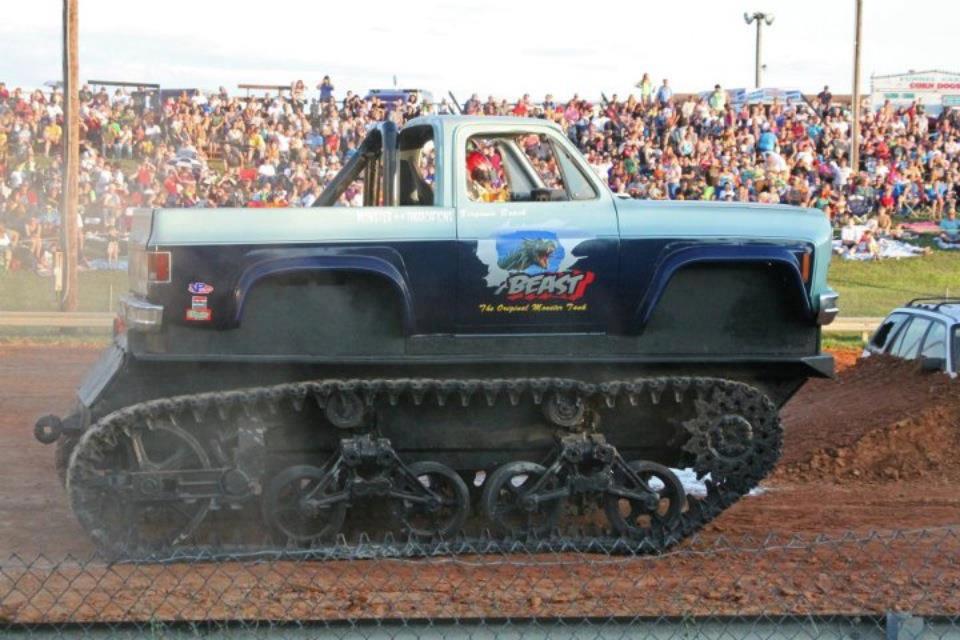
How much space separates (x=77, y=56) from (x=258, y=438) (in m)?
16.7

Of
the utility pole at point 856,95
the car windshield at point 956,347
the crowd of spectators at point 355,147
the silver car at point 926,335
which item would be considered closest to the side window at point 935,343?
the silver car at point 926,335

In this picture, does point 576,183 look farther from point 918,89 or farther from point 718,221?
point 918,89

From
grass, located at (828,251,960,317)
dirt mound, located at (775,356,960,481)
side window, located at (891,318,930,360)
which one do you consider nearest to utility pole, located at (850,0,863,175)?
grass, located at (828,251,960,317)

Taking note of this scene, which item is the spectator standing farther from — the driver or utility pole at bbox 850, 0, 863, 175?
the driver

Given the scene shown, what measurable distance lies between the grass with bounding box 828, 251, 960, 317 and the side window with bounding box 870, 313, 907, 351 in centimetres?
902

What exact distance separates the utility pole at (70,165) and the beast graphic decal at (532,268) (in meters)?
16.3

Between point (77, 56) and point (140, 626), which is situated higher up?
point (77, 56)

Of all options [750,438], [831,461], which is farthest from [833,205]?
[750,438]

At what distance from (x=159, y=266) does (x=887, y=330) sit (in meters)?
10.4

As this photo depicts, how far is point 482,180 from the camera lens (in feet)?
31.7

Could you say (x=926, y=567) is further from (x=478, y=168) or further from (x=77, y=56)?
(x=77, y=56)

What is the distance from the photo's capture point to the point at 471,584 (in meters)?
8.34

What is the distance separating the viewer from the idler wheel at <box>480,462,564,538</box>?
373 inches

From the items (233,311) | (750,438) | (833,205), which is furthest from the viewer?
(833,205)
